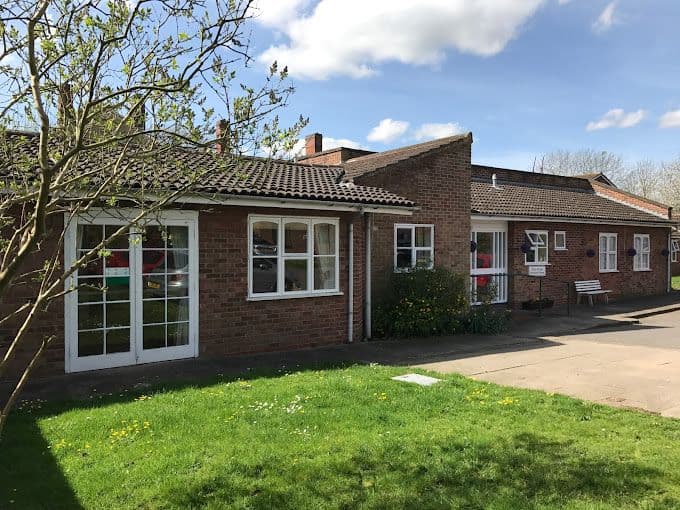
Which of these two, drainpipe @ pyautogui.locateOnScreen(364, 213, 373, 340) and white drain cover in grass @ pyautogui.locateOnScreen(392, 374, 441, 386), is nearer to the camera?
white drain cover in grass @ pyautogui.locateOnScreen(392, 374, 441, 386)

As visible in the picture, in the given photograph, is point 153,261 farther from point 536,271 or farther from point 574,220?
point 574,220

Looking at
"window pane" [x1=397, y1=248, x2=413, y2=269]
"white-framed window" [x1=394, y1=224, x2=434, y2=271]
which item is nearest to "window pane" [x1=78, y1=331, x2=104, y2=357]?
"white-framed window" [x1=394, y1=224, x2=434, y2=271]

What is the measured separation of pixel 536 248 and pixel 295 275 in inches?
385

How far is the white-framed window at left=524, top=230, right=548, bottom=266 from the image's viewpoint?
1672cm

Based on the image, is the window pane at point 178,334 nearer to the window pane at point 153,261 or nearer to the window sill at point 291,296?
the window pane at point 153,261

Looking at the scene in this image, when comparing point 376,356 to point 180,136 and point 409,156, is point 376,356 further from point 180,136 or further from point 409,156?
point 180,136

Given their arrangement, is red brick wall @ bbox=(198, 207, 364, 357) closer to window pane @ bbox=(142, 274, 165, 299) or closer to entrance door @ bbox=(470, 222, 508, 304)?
window pane @ bbox=(142, 274, 165, 299)

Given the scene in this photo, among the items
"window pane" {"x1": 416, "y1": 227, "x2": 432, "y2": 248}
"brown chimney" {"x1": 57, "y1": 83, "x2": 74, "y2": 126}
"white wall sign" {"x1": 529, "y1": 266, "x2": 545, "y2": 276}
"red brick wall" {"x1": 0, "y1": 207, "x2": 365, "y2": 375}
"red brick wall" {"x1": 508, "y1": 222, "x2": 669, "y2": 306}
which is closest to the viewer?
"brown chimney" {"x1": 57, "y1": 83, "x2": 74, "y2": 126}

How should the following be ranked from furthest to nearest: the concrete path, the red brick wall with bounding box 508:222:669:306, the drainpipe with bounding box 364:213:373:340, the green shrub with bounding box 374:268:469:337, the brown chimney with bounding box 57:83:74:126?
the red brick wall with bounding box 508:222:669:306
the green shrub with bounding box 374:268:469:337
the drainpipe with bounding box 364:213:373:340
the concrete path
the brown chimney with bounding box 57:83:74:126

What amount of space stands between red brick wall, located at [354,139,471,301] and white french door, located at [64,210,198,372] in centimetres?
452

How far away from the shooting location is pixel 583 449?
478 centimetres

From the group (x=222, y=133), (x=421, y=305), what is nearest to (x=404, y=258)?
(x=421, y=305)

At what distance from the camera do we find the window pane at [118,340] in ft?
26.7

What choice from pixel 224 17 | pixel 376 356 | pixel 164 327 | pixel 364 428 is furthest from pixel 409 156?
pixel 224 17
